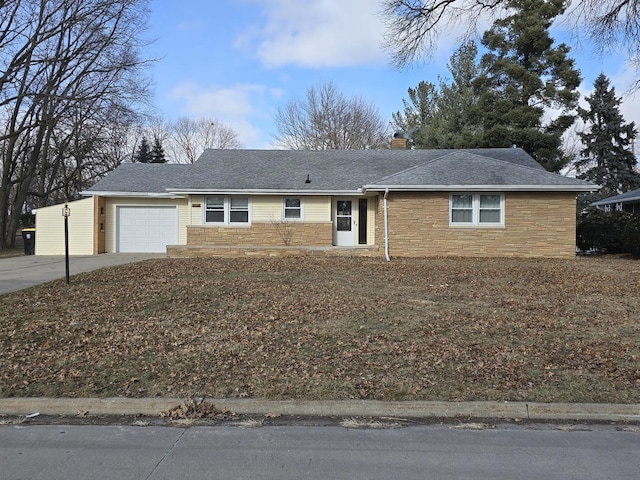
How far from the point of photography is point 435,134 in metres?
32.0

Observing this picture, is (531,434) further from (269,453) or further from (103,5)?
(103,5)

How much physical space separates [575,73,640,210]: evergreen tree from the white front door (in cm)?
2743

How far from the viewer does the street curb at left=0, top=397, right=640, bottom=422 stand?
4500mm

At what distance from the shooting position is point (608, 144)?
130ft

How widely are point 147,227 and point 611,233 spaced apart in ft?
64.7

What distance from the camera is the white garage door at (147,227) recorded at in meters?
22.0

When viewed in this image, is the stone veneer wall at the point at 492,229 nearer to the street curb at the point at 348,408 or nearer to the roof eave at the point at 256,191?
the roof eave at the point at 256,191

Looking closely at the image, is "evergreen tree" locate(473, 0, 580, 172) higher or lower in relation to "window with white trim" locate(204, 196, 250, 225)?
higher

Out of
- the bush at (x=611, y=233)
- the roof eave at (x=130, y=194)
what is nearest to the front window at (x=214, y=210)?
the roof eave at (x=130, y=194)

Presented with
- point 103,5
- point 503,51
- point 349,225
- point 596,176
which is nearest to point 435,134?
point 503,51

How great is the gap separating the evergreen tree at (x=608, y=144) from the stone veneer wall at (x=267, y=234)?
29007 mm

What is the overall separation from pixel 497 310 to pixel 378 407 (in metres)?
4.49

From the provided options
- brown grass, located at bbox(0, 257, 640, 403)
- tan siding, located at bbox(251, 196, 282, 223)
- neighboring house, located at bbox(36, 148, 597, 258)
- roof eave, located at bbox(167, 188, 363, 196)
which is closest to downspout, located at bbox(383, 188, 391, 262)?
neighboring house, located at bbox(36, 148, 597, 258)

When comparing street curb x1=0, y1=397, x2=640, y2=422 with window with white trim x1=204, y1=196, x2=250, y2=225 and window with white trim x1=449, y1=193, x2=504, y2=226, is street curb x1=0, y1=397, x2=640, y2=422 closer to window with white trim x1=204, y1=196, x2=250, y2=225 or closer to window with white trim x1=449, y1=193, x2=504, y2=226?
window with white trim x1=449, y1=193, x2=504, y2=226
